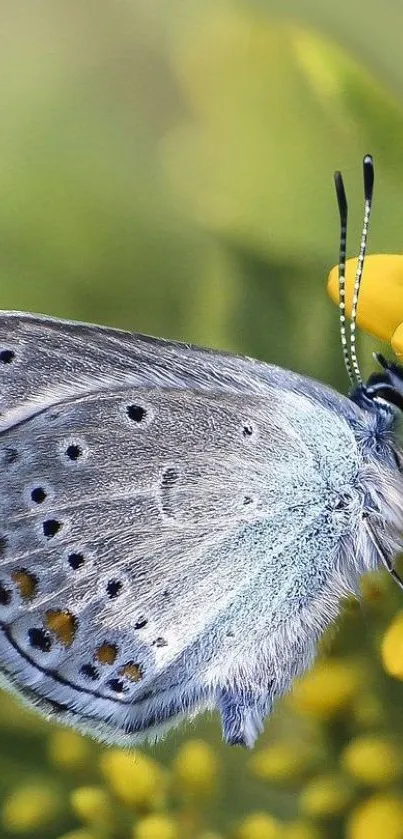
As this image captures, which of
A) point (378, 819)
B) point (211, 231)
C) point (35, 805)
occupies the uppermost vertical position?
point (211, 231)

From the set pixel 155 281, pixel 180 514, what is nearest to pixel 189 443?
pixel 180 514

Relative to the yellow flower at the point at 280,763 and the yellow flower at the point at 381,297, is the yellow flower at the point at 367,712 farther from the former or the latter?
the yellow flower at the point at 381,297

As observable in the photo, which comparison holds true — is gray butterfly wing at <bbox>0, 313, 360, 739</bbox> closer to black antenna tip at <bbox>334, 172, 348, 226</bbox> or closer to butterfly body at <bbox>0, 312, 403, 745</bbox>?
butterfly body at <bbox>0, 312, 403, 745</bbox>

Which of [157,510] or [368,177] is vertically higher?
Answer: [368,177]

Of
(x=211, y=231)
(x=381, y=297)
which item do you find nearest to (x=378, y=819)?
(x=381, y=297)

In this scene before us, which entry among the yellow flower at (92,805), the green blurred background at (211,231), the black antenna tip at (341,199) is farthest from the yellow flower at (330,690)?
the black antenna tip at (341,199)

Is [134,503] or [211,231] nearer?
[134,503]

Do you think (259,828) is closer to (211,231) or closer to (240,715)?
(240,715)
